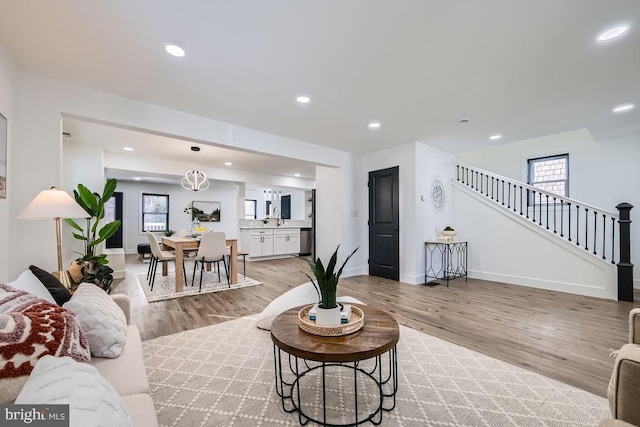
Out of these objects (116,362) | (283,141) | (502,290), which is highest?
(283,141)

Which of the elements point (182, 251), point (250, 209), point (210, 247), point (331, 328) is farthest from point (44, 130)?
point (250, 209)

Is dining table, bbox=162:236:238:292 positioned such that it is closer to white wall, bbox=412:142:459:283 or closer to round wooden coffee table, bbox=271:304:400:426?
round wooden coffee table, bbox=271:304:400:426

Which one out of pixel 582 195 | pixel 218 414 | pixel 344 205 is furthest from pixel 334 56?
pixel 582 195

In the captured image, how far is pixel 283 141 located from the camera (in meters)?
4.52

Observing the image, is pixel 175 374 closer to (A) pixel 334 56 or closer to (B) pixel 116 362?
(B) pixel 116 362

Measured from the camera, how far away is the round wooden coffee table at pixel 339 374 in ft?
4.42

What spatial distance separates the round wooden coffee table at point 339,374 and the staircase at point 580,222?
160 inches

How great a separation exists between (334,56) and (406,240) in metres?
3.45

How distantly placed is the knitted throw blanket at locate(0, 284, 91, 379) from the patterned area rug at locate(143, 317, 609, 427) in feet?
2.59

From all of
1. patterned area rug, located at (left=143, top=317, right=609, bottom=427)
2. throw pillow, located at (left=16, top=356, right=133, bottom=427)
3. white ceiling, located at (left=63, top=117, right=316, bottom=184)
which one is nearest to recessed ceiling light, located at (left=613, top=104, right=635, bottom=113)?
patterned area rug, located at (left=143, top=317, right=609, bottom=427)

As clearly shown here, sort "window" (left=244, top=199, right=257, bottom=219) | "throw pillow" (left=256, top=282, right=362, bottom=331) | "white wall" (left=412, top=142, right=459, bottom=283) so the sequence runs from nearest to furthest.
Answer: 1. "throw pillow" (left=256, top=282, right=362, bottom=331)
2. "white wall" (left=412, top=142, right=459, bottom=283)
3. "window" (left=244, top=199, right=257, bottom=219)

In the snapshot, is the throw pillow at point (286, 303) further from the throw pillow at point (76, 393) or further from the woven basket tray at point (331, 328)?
the throw pillow at point (76, 393)

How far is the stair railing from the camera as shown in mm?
4363

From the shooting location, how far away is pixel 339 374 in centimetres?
194
